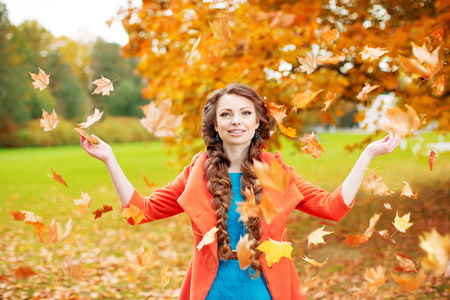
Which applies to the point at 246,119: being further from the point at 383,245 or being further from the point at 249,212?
the point at 383,245

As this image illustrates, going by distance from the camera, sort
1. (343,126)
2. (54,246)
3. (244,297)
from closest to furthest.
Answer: (244,297) < (54,246) < (343,126)

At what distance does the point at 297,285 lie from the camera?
187 cm

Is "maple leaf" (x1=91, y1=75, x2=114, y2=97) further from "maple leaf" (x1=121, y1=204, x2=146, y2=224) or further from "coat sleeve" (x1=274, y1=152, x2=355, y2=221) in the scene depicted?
"coat sleeve" (x1=274, y1=152, x2=355, y2=221)

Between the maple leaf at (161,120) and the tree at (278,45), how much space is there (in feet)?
6.16

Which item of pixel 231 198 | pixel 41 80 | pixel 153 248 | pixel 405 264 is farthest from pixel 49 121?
pixel 153 248

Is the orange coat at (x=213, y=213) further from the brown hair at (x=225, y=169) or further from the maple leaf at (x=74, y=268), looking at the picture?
the maple leaf at (x=74, y=268)

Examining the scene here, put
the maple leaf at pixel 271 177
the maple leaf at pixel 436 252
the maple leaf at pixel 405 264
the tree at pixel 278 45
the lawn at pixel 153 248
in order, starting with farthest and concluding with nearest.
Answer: the lawn at pixel 153 248 → the tree at pixel 278 45 → the maple leaf at pixel 405 264 → the maple leaf at pixel 271 177 → the maple leaf at pixel 436 252

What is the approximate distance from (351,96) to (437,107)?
1.45 m

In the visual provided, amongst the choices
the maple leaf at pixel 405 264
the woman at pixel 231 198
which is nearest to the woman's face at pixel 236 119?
the woman at pixel 231 198

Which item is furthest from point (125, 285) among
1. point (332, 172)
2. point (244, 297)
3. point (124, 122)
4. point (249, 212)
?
point (124, 122)

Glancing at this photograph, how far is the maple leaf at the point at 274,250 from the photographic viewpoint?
1.63 metres

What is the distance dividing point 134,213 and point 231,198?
0.46m

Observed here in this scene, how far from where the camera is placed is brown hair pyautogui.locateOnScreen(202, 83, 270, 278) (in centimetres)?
177

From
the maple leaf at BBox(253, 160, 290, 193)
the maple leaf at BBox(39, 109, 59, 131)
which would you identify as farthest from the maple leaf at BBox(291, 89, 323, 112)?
the maple leaf at BBox(39, 109, 59, 131)
